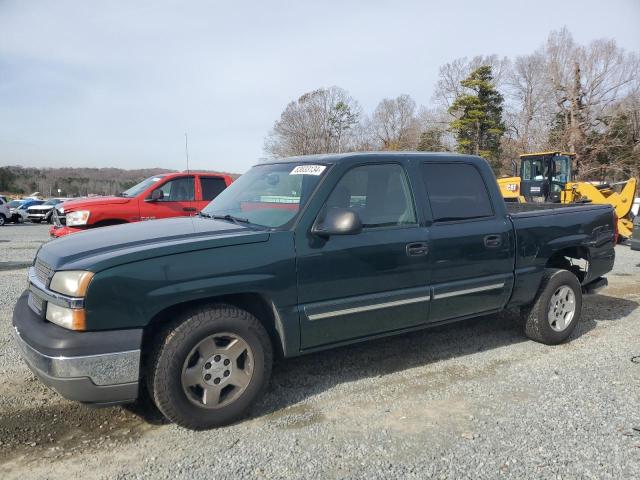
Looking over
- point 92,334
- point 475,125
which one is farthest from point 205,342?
point 475,125

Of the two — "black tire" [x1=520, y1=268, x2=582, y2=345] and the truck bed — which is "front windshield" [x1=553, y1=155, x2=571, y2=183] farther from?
"black tire" [x1=520, y1=268, x2=582, y2=345]

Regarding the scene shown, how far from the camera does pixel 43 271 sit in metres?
3.20

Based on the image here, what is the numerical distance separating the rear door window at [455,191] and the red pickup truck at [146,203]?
21.2ft

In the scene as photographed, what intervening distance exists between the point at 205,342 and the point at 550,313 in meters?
3.48

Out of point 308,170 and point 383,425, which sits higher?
point 308,170

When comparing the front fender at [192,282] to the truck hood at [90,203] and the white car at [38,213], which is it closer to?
the truck hood at [90,203]

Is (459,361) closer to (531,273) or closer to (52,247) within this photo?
(531,273)

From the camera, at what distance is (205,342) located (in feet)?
10.2

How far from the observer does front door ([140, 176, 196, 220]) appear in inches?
370

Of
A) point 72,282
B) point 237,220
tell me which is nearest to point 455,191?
point 237,220

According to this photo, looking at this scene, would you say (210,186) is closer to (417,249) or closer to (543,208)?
(543,208)

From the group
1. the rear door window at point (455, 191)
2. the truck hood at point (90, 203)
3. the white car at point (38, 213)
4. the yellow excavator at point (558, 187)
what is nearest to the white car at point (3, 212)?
the white car at point (38, 213)

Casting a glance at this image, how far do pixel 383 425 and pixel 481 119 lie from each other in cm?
4507

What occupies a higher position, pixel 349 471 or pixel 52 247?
pixel 52 247
